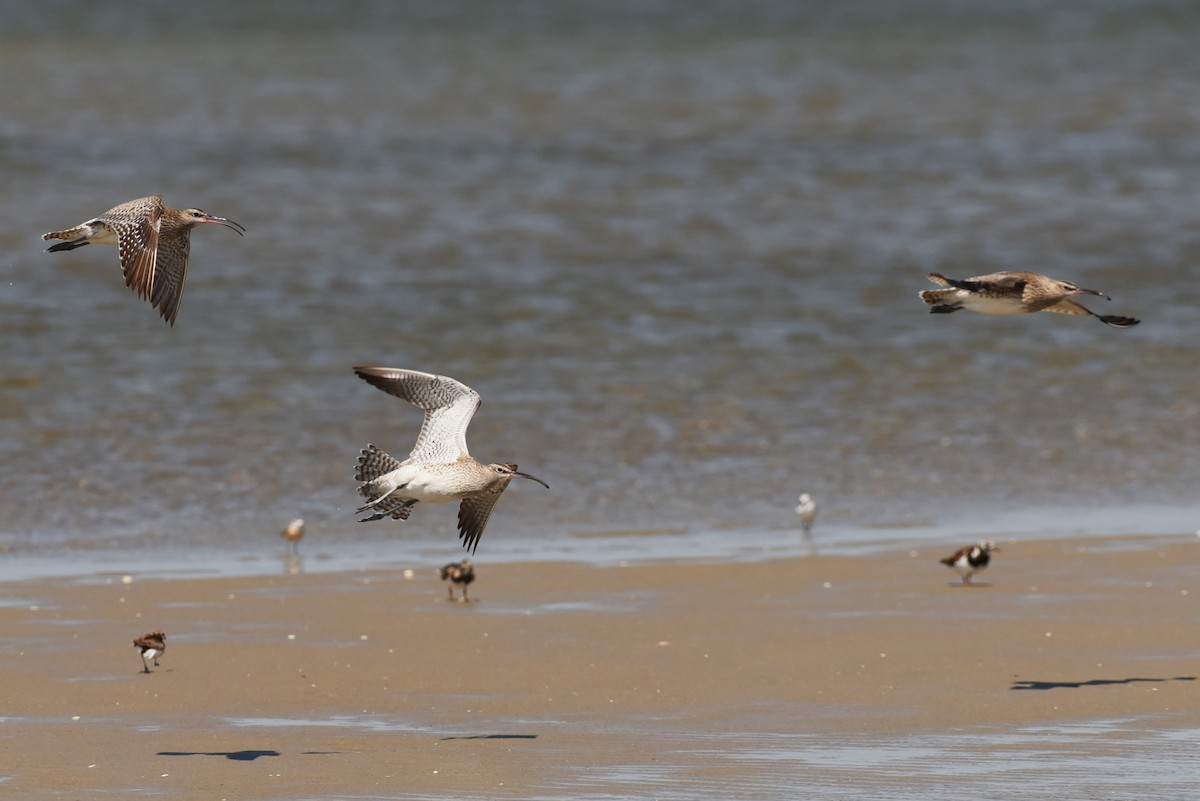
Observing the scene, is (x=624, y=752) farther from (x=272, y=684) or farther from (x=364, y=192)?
(x=364, y=192)

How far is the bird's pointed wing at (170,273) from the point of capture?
9.15 metres

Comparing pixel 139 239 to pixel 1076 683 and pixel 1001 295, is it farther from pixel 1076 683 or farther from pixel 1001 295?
pixel 1076 683

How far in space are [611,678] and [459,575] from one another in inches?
63.1

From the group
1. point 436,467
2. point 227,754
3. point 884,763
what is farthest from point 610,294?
point 884,763

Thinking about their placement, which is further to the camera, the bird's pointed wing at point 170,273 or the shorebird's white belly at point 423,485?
the shorebird's white belly at point 423,485

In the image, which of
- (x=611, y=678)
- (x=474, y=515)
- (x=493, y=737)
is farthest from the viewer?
(x=474, y=515)

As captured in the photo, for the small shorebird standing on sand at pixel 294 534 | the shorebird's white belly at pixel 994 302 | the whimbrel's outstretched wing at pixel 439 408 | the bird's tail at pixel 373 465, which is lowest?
the small shorebird standing on sand at pixel 294 534

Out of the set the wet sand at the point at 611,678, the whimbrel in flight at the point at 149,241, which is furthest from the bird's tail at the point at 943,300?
the whimbrel in flight at the point at 149,241

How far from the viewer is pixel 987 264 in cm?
2114

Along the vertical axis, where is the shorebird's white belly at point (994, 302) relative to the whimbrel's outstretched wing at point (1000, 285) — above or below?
below

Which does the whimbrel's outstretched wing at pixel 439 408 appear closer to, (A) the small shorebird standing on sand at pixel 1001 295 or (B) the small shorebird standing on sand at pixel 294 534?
(A) the small shorebird standing on sand at pixel 1001 295

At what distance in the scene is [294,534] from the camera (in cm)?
1194

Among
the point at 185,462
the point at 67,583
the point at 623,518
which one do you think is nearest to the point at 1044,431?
the point at 623,518

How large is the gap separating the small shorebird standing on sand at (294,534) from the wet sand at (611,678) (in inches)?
20.2
